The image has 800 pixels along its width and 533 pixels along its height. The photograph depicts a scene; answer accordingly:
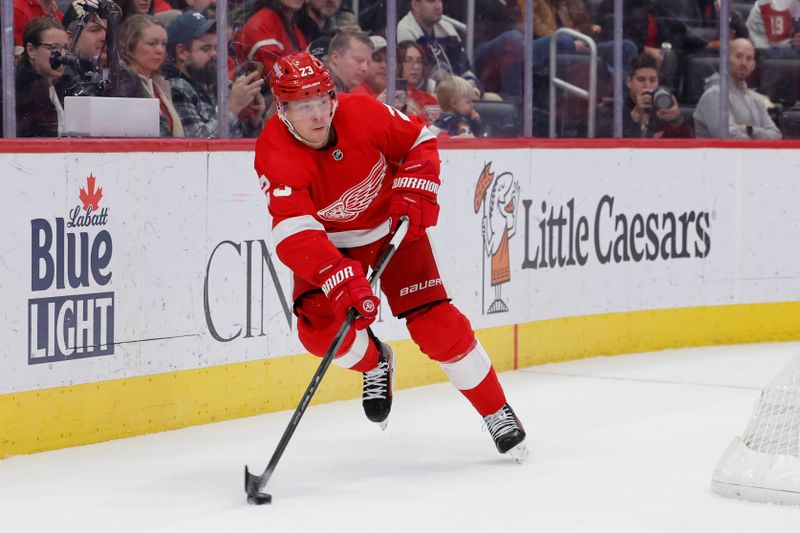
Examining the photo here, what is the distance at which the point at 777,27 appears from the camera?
6594mm

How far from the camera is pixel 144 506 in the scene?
3326mm

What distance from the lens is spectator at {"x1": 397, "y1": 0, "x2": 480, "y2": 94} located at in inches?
211

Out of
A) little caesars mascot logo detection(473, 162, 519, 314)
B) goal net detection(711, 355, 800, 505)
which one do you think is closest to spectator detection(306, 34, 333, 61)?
little caesars mascot logo detection(473, 162, 519, 314)

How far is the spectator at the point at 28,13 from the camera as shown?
3982 mm

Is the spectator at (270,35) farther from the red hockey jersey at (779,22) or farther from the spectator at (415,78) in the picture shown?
the red hockey jersey at (779,22)

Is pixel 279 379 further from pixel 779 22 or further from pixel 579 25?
pixel 779 22

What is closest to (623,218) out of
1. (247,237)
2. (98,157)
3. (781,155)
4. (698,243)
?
(698,243)

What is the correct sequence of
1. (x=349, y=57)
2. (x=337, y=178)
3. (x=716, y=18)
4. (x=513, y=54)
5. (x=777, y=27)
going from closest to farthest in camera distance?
(x=337, y=178) → (x=349, y=57) → (x=513, y=54) → (x=716, y=18) → (x=777, y=27)

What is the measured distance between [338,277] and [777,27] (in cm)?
391

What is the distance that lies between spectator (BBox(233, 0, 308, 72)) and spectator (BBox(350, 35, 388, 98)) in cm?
35

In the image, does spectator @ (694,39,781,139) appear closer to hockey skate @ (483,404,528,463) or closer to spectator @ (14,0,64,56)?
hockey skate @ (483,404,528,463)

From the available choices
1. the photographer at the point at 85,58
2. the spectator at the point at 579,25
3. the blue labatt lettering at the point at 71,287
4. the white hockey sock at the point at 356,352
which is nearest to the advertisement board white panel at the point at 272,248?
the blue labatt lettering at the point at 71,287

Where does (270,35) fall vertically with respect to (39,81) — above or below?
above

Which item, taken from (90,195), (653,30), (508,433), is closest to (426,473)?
(508,433)
